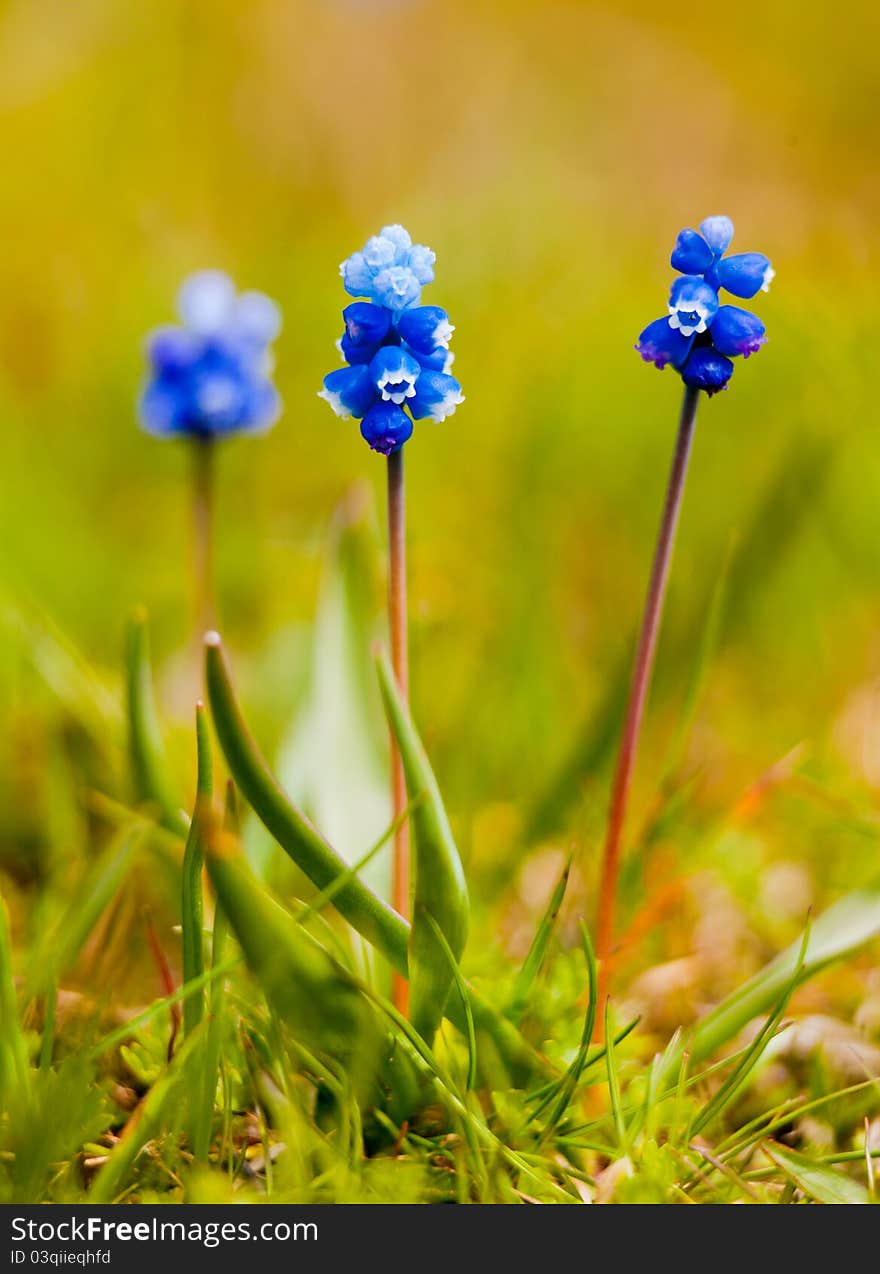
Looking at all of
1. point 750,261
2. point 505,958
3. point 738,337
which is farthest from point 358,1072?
point 750,261

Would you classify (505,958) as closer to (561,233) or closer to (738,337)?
(738,337)

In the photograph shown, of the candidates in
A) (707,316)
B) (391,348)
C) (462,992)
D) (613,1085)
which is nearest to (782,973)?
(613,1085)

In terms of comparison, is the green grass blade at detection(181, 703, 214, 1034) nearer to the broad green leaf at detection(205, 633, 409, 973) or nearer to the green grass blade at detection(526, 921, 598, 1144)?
the broad green leaf at detection(205, 633, 409, 973)

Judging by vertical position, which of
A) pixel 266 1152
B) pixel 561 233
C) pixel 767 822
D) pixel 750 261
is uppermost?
pixel 561 233

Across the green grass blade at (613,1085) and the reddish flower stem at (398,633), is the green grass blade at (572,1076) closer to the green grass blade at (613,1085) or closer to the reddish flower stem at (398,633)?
the green grass blade at (613,1085)

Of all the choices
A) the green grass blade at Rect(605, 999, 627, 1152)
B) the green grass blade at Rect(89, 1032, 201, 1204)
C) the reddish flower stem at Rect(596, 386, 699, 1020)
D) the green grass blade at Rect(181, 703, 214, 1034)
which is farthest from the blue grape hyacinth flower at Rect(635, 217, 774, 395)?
the green grass blade at Rect(89, 1032, 201, 1204)

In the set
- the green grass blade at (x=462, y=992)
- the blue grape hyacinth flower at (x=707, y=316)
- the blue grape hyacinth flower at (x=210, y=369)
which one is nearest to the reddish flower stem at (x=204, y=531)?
the blue grape hyacinth flower at (x=210, y=369)
